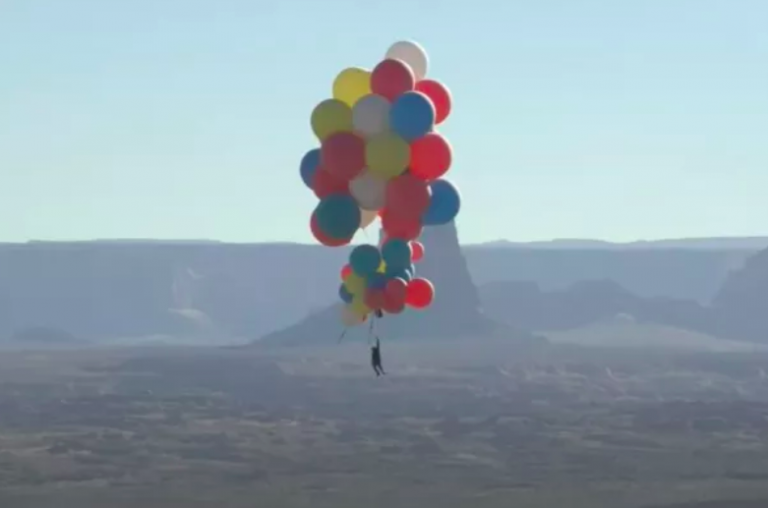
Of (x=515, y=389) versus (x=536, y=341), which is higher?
(x=536, y=341)

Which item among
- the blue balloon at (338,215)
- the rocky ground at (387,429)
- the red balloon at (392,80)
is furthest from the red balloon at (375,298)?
the rocky ground at (387,429)

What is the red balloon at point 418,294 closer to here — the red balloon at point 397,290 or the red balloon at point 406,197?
the red balloon at point 397,290

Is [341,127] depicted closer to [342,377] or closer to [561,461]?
[561,461]

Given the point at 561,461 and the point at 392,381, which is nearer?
the point at 561,461

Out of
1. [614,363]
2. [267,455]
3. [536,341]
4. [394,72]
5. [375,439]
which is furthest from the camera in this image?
[536,341]

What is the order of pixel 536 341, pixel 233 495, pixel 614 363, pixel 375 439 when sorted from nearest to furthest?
pixel 233 495
pixel 375 439
pixel 614 363
pixel 536 341

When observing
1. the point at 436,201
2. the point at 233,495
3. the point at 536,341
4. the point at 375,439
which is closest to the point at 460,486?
the point at 233,495

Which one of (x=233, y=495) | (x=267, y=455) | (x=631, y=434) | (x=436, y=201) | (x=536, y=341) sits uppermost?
(x=536, y=341)
